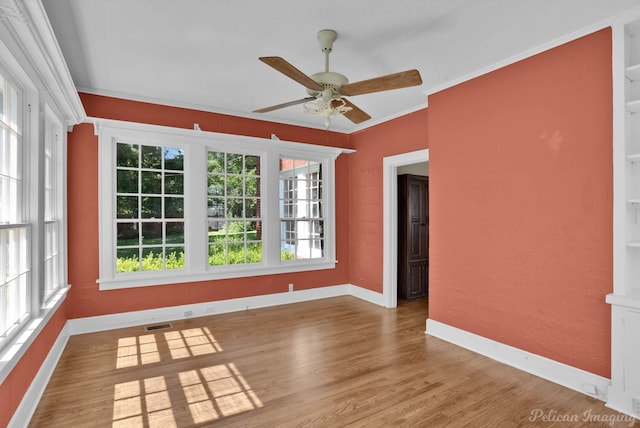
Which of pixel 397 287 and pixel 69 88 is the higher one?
pixel 69 88

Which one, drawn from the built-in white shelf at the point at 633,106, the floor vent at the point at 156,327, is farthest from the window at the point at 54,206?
the built-in white shelf at the point at 633,106

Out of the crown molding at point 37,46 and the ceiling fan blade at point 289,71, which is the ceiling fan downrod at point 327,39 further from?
the crown molding at point 37,46

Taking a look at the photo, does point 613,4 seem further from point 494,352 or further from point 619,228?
point 494,352

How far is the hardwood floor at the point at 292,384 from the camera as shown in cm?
239

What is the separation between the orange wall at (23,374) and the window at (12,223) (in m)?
0.24

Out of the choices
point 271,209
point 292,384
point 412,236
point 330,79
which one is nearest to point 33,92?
point 330,79

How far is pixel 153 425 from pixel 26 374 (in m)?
0.94

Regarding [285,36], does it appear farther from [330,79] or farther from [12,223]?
[12,223]

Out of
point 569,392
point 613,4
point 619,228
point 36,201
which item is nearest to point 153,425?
point 36,201

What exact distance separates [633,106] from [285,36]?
2.61 metres

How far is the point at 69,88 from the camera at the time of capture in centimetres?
300

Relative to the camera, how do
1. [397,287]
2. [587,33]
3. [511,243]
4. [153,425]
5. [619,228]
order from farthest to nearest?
[397,287], [511,243], [587,33], [619,228], [153,425]

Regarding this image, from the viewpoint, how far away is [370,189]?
550 cm

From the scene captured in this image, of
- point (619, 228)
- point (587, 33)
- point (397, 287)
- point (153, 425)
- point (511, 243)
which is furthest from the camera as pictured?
point (397, 287)
